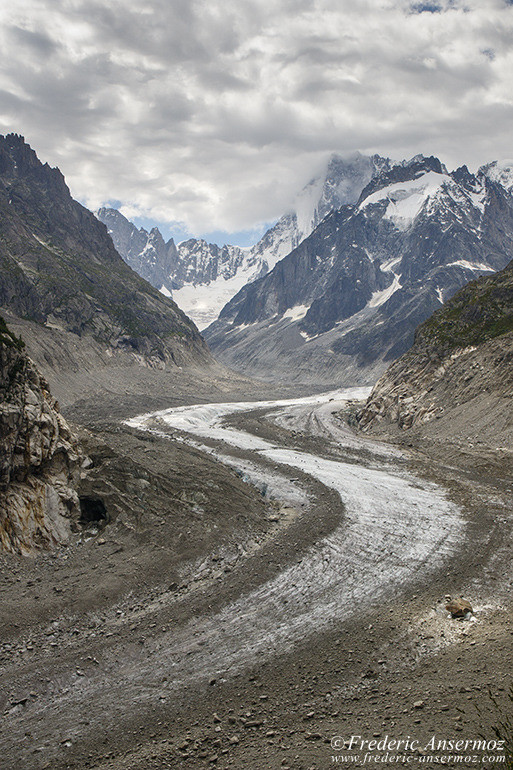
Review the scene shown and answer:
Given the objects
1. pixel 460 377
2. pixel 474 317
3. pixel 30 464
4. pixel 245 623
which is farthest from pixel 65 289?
pixel 245 623

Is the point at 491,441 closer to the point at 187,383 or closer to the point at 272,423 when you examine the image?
the point at 272,423

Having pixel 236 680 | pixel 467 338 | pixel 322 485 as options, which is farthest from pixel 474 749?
pixel 467 338

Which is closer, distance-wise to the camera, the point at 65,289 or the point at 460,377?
the point at 460,377

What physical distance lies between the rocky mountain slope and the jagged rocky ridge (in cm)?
9771

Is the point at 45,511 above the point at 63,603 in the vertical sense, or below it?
above

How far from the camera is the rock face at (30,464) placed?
89.0 feet

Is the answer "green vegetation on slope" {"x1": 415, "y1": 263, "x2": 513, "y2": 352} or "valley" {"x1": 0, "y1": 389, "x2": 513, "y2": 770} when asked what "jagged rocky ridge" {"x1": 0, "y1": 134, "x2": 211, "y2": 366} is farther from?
"valley" {"x1": 0, "y1": 389, "x2": 513, "y2": 770}

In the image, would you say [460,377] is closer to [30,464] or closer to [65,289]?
[30,464]

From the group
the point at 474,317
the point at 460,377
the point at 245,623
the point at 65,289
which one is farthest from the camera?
the point at 65,289

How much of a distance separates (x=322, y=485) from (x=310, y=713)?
28693 mm

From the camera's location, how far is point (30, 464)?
2912cm

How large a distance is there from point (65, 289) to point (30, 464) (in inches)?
5395

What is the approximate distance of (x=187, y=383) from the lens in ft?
511

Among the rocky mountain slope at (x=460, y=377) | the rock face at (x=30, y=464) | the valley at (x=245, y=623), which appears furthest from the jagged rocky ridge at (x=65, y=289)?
the valley at (x=245, y=623)
